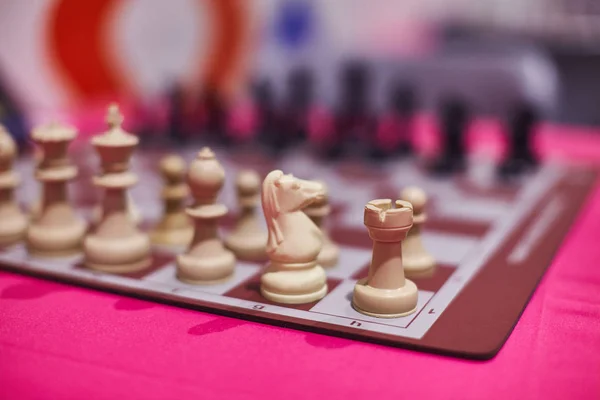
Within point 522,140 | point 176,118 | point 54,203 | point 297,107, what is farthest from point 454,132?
point 54,203

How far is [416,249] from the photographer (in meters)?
1.28

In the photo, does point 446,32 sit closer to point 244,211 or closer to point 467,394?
point 244,211

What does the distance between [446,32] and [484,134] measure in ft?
5.57

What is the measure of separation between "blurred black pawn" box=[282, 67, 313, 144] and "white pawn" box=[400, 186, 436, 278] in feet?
4.11

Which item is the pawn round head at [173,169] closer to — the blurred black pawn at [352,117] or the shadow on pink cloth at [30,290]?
the shadow on pink cloth at [30,290]

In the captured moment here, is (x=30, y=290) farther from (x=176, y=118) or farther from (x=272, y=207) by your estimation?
(x=176, y=118)

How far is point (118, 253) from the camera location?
1250mm

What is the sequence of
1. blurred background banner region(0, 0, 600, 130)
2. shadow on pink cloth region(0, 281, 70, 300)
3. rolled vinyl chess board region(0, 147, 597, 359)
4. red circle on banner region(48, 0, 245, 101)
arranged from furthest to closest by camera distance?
red circle on banner region(48, 0, 245, 101), blurred background banner region(0, 0, 600, 130), shadow on pink cloth region(0, 281, 70, 300), rolled vinyl chess board region(0, 147, 597, 359)

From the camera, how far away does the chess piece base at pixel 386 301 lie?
1.05 meters

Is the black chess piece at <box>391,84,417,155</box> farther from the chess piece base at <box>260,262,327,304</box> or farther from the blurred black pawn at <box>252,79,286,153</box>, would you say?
the chess piece base at <box>260,262,327,304</box>

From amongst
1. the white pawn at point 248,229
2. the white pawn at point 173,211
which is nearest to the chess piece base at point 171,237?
the white pawn at point 173,211

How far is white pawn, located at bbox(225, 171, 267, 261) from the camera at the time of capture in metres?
1.36

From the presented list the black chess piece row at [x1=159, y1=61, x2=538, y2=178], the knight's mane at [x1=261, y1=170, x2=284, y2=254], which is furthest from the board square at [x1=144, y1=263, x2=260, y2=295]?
the black chess piece row at [x1=159, y1=61, x2=538, y2=178]

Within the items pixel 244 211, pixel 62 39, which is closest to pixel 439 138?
pixel 244 211
